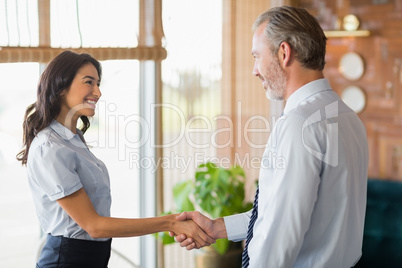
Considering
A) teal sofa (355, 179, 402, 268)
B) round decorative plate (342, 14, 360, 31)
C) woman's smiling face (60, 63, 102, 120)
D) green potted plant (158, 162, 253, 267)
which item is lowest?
teal sofa (355, 179, 402, 268)

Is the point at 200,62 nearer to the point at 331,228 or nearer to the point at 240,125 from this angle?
the point at 240,125

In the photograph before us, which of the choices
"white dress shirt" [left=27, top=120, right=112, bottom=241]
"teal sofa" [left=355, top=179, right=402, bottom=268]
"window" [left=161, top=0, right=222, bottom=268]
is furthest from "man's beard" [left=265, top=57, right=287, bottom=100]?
"teal sofa" [left=355, top=179, right=402, bottom=268]

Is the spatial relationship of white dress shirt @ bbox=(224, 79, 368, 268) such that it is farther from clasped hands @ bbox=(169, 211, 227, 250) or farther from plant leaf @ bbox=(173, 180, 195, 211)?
plant leaf @ bbox=(173, 180, 195, 211)

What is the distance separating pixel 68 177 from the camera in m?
2.00

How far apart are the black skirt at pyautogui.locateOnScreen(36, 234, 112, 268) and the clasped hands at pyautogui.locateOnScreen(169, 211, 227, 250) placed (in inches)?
17.9

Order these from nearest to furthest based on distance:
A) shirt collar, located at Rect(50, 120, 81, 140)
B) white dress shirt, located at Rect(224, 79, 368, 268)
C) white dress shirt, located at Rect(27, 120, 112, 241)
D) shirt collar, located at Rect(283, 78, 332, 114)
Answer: white dress shirt, located at Rect(224, 79, 368, 268) < shirt collar, located at Rect(283, 78, 332, 114) < white dress shirt, located at Rect(27, 120, 112, 241) < shirt collar, located at Rect(50, 120, 81, 140)

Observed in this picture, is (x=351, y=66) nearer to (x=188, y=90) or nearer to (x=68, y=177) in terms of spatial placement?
(x=188, y=90)

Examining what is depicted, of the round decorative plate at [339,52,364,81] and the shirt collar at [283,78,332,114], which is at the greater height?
the round decorative plate at [339,52,364,81]

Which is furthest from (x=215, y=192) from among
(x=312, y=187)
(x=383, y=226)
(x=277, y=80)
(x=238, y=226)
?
(x=312, y=187)

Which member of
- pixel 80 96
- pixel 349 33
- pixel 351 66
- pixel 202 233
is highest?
pixel 349 33

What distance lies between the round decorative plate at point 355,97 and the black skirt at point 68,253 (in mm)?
2888

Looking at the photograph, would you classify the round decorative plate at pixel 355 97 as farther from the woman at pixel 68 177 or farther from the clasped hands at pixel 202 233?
the woman at pixel 68 177

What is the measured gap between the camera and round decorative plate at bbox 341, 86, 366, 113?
4.44m

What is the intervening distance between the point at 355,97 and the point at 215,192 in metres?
1.40
